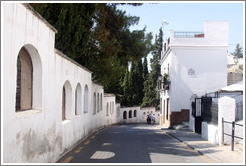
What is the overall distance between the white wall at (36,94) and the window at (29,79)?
2 cm

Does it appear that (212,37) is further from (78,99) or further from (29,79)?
(29,79)

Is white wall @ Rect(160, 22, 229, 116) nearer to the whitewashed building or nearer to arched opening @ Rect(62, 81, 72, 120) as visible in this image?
the whitewashed building

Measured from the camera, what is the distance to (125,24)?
72.5ft

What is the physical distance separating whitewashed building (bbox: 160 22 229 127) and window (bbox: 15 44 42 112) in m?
19.3

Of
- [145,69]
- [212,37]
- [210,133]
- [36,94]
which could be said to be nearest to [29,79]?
[36,94]

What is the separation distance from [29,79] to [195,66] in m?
20.2

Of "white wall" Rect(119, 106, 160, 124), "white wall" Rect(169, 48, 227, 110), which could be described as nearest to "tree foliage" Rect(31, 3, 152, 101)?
"white wall" Rect(169, 48, 227, 110)

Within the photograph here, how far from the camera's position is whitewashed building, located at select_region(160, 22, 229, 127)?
85.1ft

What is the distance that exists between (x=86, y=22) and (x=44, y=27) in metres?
10.2

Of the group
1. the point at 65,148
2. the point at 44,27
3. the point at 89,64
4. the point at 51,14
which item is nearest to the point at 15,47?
the point at 44,27

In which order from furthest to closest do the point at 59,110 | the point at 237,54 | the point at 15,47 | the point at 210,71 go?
1. the point at 237,54
2. the point at 210,71
3. the point at 59,110
4. the point at 15,47

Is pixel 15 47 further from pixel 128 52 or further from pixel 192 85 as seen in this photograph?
pixel 192 85

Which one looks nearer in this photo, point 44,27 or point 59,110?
point 44,27

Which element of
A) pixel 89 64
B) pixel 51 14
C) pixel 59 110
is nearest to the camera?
pixel 59 110
